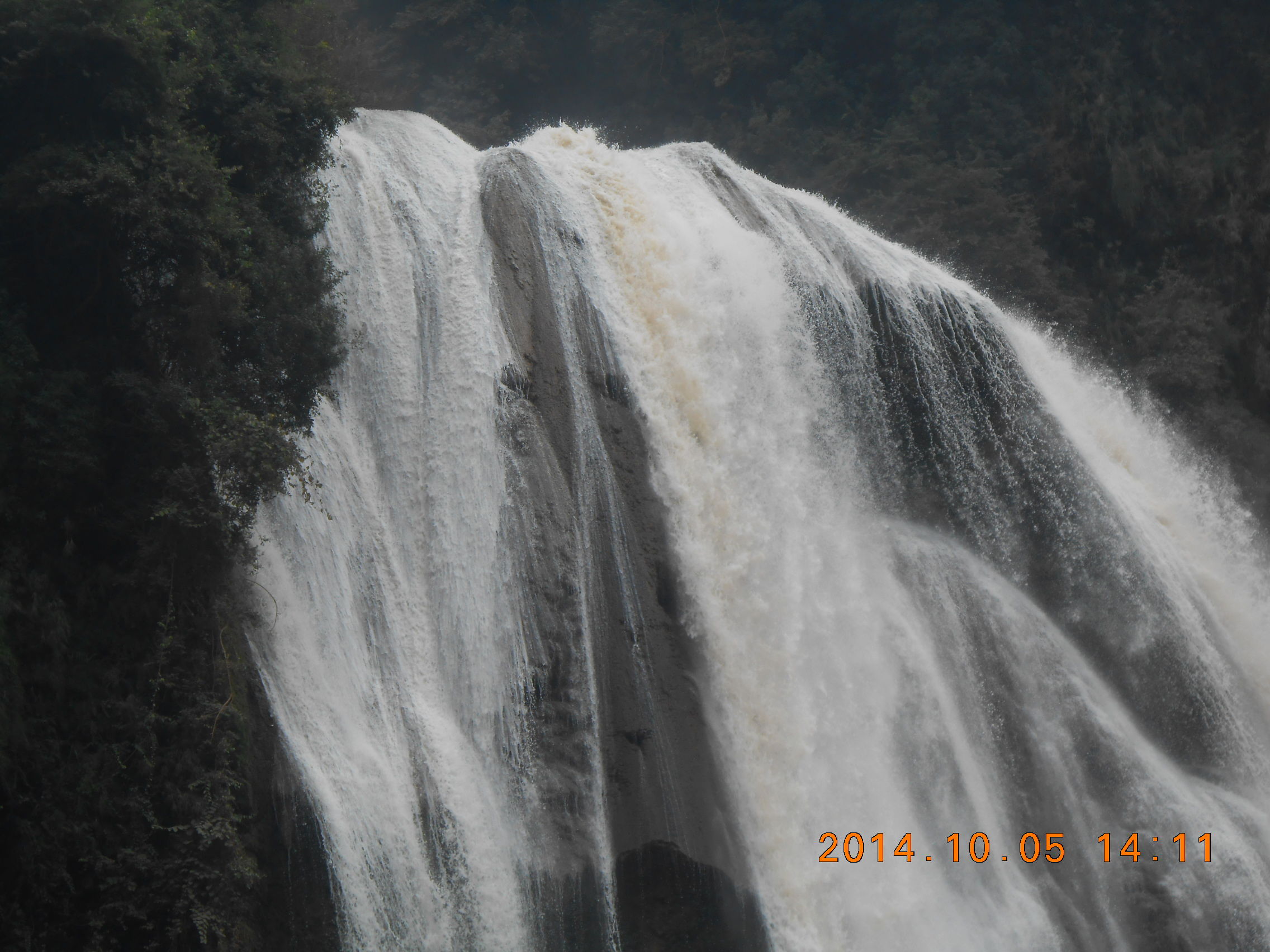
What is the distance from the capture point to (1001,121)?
23312 millimetres

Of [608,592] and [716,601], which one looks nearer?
[608,592]

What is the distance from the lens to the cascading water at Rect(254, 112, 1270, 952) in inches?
348

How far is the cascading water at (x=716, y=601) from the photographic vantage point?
8836 mm

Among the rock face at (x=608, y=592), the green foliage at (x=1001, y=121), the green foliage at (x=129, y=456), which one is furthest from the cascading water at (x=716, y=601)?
the green foliage at (x=1001, y=121)

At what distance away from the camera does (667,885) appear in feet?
29.1

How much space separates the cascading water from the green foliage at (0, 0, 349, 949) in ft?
2.43
